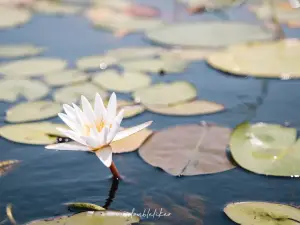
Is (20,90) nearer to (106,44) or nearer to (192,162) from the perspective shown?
(106,44)

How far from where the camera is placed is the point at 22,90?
80.2 inches

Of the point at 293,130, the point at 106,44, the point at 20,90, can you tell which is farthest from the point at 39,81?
the point at 293,130

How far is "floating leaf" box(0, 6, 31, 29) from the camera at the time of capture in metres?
2.95

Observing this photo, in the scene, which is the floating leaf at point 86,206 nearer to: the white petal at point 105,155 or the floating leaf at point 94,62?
the white petal at point 105,155

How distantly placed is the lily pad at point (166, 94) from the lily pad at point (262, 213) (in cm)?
70

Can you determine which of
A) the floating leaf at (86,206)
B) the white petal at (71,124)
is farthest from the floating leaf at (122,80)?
the floating leaf at (86,206)

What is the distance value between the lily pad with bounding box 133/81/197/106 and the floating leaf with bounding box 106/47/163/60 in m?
0.39

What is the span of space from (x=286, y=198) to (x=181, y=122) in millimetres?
555

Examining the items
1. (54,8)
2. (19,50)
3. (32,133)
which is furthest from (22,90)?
(54,8)

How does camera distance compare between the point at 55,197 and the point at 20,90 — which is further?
the point at 20,90

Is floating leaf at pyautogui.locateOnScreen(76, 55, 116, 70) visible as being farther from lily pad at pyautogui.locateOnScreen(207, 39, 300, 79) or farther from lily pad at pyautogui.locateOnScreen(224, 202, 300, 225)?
lily pad at pyautogui.locateOnScreen(224, 202, 300, 225)

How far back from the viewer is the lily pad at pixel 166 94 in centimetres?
191

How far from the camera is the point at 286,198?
4.35 ft

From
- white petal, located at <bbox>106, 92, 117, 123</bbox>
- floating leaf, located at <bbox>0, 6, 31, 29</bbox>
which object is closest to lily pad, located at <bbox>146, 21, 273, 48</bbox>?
floating leaf, located at <bbox>0, 6, 31, 29</bbox>
